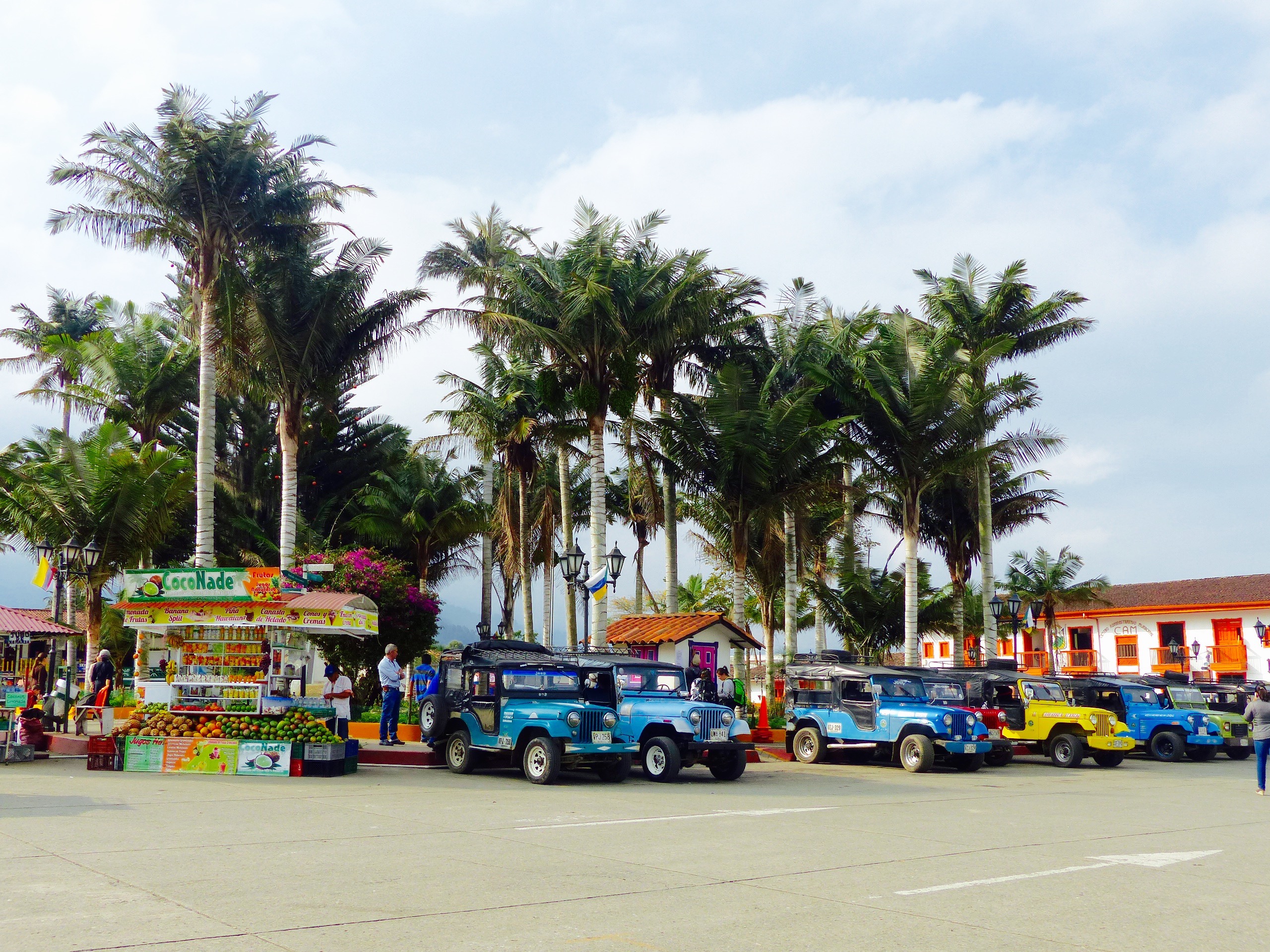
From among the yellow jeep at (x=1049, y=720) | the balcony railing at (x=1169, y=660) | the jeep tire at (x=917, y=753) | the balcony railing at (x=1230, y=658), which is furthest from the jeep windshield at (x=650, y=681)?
the balcony railing at (x=1230, y=658)

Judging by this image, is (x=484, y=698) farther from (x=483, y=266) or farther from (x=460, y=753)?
(x=483, y=266)

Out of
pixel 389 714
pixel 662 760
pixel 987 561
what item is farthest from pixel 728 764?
pixel 987 561

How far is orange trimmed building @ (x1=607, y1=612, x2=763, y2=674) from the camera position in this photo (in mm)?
29188

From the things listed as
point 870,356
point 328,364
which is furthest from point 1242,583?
point 328,364

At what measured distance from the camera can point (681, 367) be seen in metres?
31.5

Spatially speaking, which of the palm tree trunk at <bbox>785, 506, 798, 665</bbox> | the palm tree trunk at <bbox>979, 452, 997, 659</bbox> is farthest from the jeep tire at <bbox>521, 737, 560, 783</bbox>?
the palm tree trunk at <bbox>979, 452, 997, 659</bbox>

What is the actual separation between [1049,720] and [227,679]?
1631 cm

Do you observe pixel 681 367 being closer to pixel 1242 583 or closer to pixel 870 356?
pixel 870 356

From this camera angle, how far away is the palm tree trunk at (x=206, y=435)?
24.5 metres

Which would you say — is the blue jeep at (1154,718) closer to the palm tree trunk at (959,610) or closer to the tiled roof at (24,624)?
the palm tree trunk at (959,610)

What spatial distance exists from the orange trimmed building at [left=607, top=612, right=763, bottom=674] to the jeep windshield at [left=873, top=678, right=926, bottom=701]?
859 centimetres

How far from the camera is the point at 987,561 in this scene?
34.4 metres

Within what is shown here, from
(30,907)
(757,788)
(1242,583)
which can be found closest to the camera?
(30,907)

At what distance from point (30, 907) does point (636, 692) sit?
11740 millimetres
